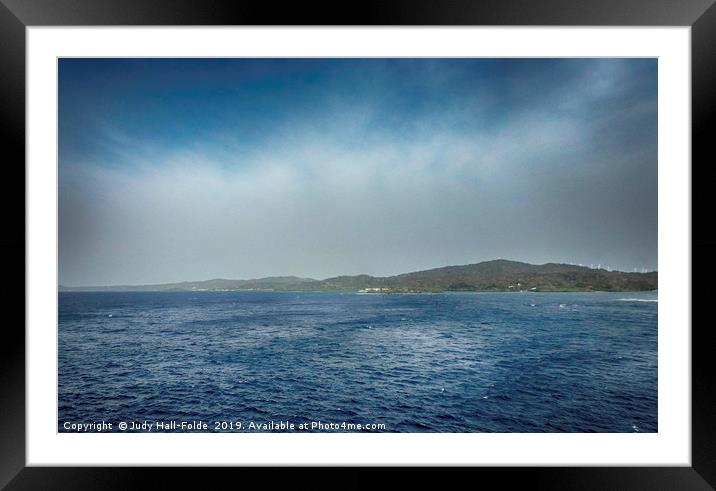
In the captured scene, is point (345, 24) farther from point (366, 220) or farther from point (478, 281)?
point (478, 281)

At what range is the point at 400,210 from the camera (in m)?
14.7

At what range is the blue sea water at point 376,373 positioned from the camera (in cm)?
567

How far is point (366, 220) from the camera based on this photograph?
1500cm

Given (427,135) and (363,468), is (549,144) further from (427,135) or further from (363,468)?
(363,468)

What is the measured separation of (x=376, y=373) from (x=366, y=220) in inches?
332

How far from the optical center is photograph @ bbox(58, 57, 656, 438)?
5.71 m

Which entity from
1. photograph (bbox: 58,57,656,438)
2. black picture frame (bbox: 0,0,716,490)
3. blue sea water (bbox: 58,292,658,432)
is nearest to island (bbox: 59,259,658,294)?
photograph (bbox: 58,57,656,438)

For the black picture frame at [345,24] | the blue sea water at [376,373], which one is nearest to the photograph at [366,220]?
the blue sea water at [376,373]

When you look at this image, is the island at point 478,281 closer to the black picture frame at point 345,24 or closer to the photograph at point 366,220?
the photograph at point 366,220

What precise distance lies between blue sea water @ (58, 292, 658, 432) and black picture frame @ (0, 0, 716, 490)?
384 centimetres

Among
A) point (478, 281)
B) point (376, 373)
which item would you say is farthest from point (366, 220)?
point (478, 281)

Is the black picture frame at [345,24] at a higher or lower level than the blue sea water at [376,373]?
higher

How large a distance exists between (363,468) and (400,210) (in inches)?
538

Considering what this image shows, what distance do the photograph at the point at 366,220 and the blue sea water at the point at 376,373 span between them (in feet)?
0.29
